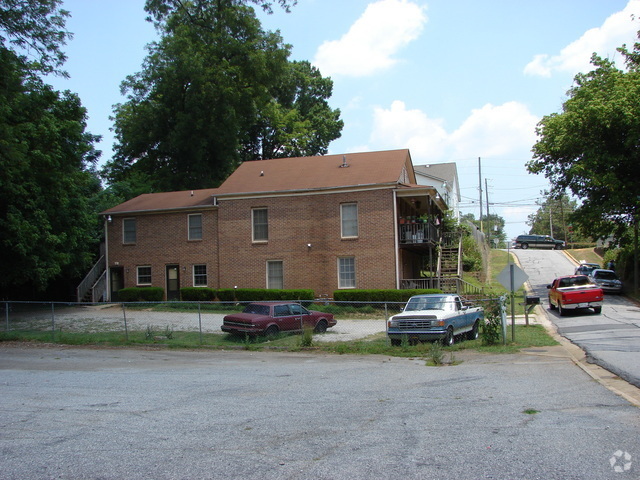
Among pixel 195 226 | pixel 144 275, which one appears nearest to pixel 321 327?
pixel 195 226

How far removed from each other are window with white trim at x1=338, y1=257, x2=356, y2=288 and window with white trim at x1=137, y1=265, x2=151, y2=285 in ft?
38.6

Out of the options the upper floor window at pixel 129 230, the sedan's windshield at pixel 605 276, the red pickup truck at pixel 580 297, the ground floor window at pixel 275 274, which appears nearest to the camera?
the red pickup truck at pixel 580 297

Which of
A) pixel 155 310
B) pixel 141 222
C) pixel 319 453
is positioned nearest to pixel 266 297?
pixel 155 310

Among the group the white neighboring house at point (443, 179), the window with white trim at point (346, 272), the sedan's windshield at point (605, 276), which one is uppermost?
the white neighboring house at point (443, 179)

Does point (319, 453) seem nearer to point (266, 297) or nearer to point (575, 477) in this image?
point (575, 477)

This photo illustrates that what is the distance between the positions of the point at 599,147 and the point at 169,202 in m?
26.3

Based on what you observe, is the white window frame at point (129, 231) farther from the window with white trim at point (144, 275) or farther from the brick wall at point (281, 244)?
the window with white trim at point (144, 275)

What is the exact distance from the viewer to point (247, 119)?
46188mm

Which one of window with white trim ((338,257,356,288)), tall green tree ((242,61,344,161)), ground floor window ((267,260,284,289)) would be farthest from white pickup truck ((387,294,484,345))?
tall green tree ((242,61,344,161))

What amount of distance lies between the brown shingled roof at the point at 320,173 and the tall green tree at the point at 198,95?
349 inches

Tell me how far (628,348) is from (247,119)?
36341 mm

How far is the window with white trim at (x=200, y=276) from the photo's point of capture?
32781 millimetres

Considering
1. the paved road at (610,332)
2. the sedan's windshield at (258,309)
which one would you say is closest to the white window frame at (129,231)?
the sedan's windshield at (258,309)

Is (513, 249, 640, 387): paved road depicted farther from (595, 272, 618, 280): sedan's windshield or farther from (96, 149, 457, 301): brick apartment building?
(96, 149, 457, 301): brick apartment building
